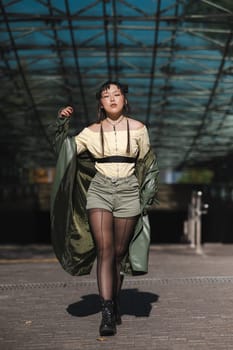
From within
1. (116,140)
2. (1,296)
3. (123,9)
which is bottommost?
(1,296)

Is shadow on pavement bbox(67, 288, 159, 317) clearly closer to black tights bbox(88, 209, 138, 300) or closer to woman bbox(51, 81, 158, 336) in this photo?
woman bbox(51, 81, 158, 336)

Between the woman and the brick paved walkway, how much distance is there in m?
0.31

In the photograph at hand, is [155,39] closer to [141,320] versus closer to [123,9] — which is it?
[123,9]

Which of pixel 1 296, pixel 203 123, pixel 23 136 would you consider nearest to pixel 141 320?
pixel 1 296

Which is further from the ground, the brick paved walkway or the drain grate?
the brick paved walkway

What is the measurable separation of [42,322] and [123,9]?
A: 17929 millimetres

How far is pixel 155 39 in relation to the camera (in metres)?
23.7

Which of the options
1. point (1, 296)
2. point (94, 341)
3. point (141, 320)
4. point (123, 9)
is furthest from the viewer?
point (123, 9)

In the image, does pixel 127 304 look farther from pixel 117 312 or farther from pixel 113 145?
pixel 113 145

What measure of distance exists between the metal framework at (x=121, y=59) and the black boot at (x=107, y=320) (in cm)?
1747

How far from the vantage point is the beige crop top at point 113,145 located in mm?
4723

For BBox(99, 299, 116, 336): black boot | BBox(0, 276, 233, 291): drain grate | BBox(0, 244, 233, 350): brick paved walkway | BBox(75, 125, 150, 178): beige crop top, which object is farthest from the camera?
BBox(0, 276, 233, 291): drain grate

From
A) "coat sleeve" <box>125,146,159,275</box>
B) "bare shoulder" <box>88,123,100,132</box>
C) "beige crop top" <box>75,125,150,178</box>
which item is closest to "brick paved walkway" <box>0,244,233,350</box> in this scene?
"coat sleeve" <box>125,146,159,275</box>

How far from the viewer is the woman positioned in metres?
4.66
